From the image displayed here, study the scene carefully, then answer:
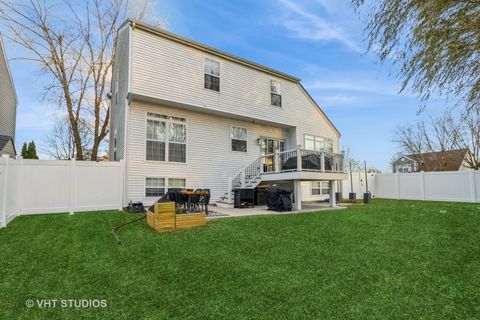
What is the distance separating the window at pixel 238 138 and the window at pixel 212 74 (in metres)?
2.05

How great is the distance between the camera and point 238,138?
1213cm

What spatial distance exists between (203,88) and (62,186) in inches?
235

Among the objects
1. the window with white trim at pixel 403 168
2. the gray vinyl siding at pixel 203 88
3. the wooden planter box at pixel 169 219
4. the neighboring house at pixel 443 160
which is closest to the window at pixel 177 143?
the gray vinyl siding at pixel 203 88

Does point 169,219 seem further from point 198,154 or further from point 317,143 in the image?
point 317,143

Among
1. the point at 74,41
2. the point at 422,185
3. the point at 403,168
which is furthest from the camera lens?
the point at 403,168

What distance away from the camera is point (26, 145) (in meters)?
18.3

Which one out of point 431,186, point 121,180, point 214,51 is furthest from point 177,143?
point 431,186

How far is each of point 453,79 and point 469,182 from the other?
11.7 metres

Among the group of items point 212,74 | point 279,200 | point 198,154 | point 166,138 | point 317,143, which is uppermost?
point 212,74

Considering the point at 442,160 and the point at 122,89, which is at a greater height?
the point at 122,89

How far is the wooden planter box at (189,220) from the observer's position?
20.6 ft

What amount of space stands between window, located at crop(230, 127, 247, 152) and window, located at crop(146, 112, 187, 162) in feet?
7.81

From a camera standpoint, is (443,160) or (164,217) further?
(443,160)

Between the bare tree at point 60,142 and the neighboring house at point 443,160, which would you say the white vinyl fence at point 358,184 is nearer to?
the neighboring house at point 443,160
